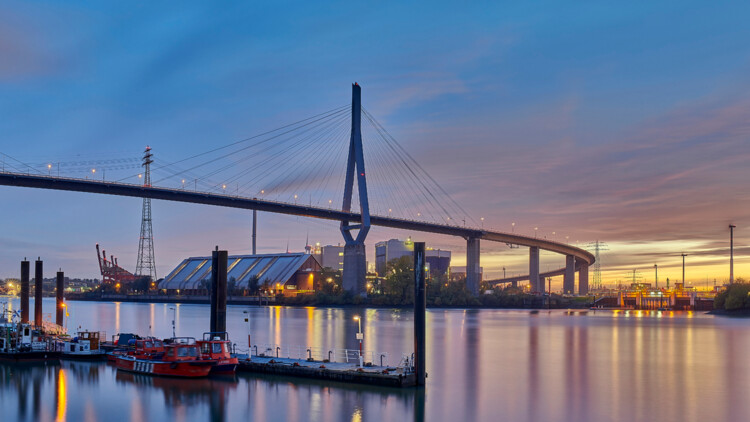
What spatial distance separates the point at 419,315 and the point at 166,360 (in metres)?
9.50

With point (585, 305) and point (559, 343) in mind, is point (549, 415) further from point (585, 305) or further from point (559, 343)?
point (585, 305)

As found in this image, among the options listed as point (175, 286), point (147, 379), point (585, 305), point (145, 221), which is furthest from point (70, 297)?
point (147, 379)

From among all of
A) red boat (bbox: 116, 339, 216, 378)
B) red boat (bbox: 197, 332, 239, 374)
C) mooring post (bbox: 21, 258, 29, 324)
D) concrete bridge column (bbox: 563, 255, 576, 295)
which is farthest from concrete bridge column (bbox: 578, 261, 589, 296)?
red boat (bbox: 197, 332, 239, 374)

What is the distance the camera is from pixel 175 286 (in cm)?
13088

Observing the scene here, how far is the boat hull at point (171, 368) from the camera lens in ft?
81.2

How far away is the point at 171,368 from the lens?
2509 centimetres

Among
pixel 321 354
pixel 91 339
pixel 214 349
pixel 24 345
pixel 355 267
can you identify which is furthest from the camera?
pixel 355 267

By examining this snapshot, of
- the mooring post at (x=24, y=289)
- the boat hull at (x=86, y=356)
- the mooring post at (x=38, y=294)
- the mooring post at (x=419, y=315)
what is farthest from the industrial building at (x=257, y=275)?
the mooring post at (x=419, y=315)

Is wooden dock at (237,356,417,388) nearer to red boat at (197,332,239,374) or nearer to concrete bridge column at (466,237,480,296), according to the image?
red boat at (197,332,239,374)

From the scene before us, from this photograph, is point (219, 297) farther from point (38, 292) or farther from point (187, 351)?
point (38, 292)

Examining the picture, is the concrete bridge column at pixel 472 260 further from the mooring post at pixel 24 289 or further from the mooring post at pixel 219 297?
the mooring post at pixel 219 297

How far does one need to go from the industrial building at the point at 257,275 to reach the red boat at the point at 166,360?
80211 mm

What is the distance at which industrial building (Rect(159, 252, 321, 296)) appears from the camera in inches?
4378

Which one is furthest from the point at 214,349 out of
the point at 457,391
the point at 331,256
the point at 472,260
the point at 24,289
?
the point at 331,256
